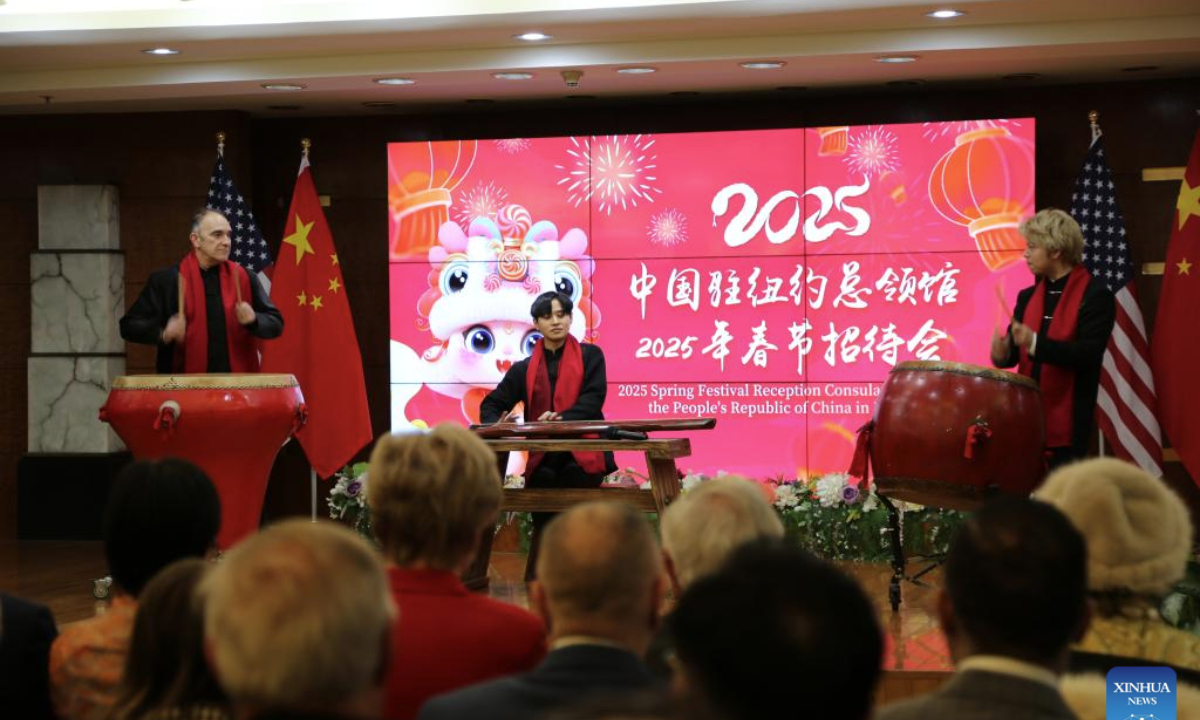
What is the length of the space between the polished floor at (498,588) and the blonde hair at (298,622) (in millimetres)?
3059

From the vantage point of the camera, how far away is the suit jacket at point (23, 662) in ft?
7.36

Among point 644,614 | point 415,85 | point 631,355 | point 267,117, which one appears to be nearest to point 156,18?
point 415,85

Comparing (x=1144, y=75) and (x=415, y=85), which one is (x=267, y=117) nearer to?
(x=415, y=85)

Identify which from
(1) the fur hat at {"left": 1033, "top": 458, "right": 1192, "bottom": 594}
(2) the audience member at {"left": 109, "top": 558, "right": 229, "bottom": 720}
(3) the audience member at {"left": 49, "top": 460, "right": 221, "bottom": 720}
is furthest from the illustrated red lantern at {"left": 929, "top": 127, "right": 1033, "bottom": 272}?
(2) the audience member at {"left": 109, "top": 558, "right": 229, "bottom": 720}

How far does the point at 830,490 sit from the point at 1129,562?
A: 478 cm

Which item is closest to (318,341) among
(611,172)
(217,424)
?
(611,172)

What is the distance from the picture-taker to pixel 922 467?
15.6 ft

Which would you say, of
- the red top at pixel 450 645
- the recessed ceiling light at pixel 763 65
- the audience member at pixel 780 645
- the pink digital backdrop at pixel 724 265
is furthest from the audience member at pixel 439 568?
the pink digital backdrop at pixel 724 265

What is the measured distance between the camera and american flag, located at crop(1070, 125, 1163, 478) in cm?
689

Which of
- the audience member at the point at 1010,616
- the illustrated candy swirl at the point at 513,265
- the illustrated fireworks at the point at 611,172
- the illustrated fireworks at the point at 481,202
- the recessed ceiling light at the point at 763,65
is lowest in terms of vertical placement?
the audience member at the point at 1010,616

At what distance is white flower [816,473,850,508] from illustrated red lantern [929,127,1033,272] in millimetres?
1404

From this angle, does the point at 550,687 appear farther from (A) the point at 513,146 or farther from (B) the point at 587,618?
(A) the point at 513,146

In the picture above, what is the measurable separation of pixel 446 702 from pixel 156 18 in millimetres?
5420

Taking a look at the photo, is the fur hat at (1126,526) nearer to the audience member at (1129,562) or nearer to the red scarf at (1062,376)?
the audience member at (1129,562)
